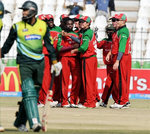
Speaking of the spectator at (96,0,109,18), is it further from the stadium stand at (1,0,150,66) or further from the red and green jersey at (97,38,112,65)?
the red and green jersey at (97,38,112,65)

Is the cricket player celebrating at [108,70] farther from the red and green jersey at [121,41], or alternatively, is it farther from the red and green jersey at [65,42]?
the red and green jersey at [65,42]

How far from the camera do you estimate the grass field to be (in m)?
9.00

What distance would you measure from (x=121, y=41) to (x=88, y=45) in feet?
2.59

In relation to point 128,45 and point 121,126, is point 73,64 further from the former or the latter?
point 121,126

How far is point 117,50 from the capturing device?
45.7 ft

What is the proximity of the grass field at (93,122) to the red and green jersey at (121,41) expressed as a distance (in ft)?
4.66

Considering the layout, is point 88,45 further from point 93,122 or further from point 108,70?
point 93,122

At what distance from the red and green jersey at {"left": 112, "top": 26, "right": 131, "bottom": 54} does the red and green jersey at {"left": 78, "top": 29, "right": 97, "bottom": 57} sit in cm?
49

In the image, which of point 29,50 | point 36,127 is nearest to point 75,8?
point 29,50

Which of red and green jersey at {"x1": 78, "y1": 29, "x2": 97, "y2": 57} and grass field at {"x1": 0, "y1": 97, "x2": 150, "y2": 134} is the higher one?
red and green jersey at {"x1": 78, "y1": 29, "x2": 97, "y2": 57}

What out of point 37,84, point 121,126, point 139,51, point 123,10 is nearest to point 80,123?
point 121,126

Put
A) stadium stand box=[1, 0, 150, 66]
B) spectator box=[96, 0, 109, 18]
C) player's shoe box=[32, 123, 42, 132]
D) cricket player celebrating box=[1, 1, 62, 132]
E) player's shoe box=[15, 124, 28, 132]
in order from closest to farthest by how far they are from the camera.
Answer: player's shoe box=[32, 123, 42, 132], player's shoe box=[15, 124, 28, 132], cricket player celebrating box=[1, 1, 62, 132], stadium stand box=[1, 0, 150, 66], spectator box=[96, 0, 109, 18]

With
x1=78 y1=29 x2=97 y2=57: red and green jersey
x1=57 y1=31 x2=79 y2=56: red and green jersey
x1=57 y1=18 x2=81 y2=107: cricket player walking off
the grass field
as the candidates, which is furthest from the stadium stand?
the grass field

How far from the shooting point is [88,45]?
1384 cm
